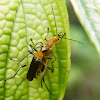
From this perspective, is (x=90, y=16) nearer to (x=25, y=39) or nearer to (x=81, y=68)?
(x=25, y=39)

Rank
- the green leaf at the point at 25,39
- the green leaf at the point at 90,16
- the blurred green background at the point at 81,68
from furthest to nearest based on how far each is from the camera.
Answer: the blurred green background at the point at 81,68 < the green leaf at the point at 25,39 < the green leaf at the point at 90,16

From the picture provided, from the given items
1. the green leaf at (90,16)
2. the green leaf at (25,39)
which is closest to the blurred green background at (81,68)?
the green leaf at (25,39)

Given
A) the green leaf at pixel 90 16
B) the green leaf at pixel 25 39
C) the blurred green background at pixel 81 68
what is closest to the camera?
the green leaf at pixel 90 16

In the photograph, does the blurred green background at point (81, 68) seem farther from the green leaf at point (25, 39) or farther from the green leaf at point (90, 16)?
the green leaf at point (90, 16)

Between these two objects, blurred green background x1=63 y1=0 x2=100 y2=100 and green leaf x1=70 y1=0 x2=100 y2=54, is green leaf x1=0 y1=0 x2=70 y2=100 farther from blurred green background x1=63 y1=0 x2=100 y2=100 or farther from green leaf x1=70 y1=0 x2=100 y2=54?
blurred green background x1=63 y1=0 x2=100 y2=100

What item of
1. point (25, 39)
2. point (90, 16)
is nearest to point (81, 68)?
point (25, 39)

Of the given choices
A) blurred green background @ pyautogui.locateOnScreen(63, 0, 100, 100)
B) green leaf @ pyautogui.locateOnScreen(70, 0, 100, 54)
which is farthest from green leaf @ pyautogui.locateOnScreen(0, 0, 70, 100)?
blurred green background @ pyautogui.locateOnScreen(63, 0, 100, 100)
